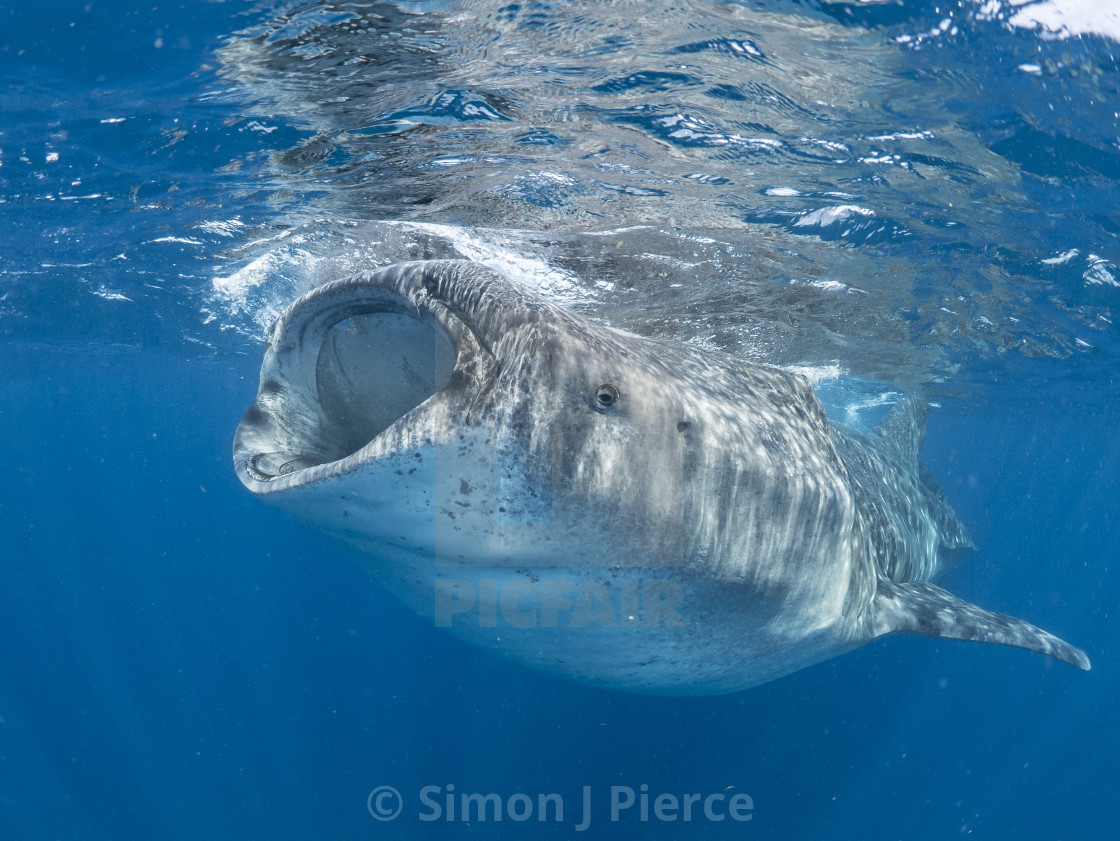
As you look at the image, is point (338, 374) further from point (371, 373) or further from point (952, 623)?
point (952, 623)

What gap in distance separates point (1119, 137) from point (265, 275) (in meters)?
12.8

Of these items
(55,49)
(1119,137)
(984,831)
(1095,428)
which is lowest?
(984,831)

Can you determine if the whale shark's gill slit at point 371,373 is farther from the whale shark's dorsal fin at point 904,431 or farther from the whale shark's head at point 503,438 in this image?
the whale shark's dorsal fin at point 904,431

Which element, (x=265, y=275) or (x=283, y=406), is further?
(x=265, y=275)

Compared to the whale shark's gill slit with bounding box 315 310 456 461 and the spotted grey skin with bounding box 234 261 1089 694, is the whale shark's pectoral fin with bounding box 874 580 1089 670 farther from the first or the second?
the whale shark's gill slit with bounding box 315 310 456 461

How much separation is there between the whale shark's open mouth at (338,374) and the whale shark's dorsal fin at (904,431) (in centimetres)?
684

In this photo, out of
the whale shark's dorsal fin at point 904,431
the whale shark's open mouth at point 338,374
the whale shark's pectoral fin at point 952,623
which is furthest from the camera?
the whale shark's dorsal fin at point 904,431

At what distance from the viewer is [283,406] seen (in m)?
2.79

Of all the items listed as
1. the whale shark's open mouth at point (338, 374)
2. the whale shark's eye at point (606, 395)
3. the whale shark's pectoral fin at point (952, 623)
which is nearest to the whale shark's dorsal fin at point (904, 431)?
the whale shark's pectoral fin at point (952, 623)

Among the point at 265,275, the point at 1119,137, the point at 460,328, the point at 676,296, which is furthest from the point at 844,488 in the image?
the point at 265,275

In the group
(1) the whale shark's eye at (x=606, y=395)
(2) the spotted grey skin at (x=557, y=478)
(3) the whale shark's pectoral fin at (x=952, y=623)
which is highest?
(1) the whale shark's eye at (x=606, y=395)

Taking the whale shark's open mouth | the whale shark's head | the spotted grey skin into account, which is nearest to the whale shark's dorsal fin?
the spotted grey skin

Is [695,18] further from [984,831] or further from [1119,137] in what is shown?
[984,831]

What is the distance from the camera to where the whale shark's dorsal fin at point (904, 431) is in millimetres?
8258
